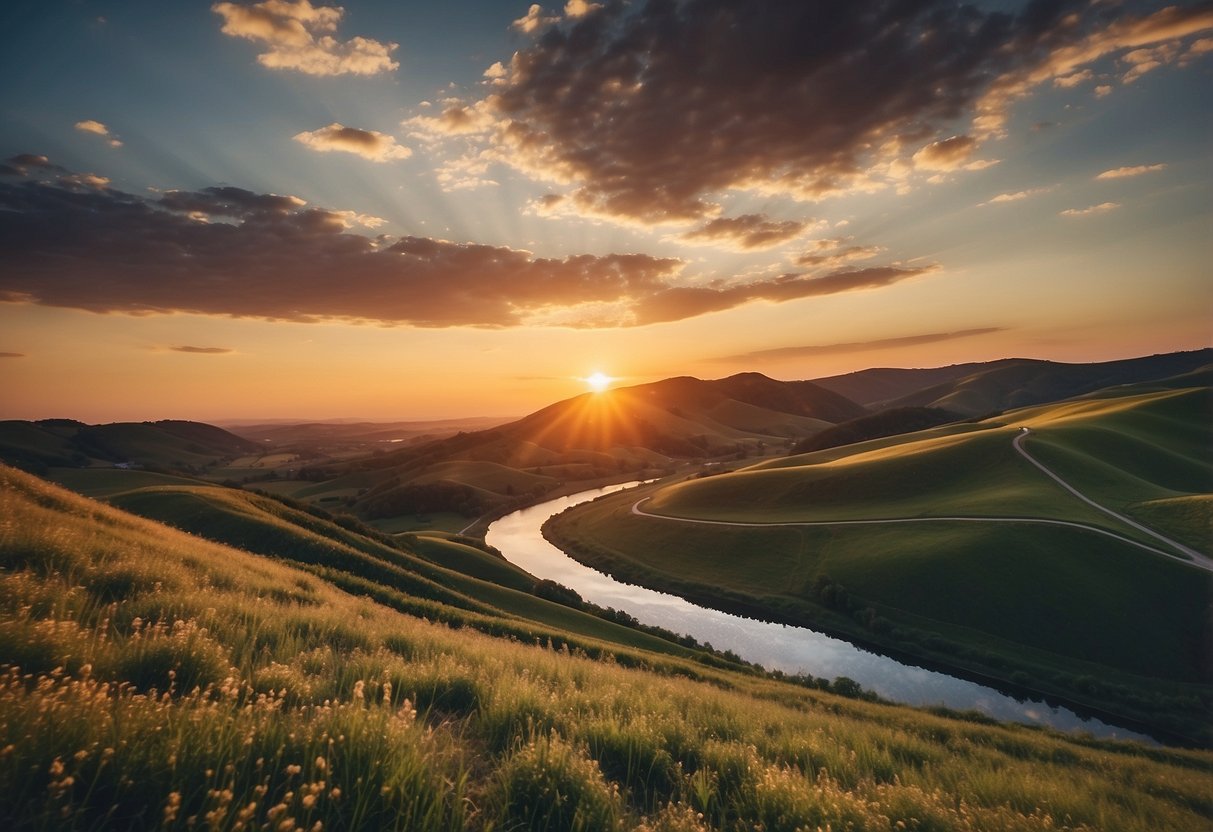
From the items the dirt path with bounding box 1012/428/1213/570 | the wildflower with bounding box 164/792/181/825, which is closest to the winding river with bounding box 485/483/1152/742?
the dirt path with bounding box 1012/428/1213/570

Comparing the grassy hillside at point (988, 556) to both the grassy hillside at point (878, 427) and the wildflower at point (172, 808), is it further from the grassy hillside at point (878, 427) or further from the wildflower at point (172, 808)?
the wildflower at point (172, 808)

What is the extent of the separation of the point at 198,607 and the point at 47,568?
301 centimetres

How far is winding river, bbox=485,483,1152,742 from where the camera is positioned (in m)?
42.3

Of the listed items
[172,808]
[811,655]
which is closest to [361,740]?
[172,808]

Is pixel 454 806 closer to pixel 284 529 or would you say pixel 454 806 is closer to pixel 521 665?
pixel 521 665

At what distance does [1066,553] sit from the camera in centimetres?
5697

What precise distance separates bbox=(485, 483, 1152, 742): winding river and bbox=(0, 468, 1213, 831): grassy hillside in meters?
37.2

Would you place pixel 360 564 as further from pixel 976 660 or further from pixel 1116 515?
pixel 1116 515

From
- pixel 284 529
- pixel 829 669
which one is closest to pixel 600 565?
pixel 829 669

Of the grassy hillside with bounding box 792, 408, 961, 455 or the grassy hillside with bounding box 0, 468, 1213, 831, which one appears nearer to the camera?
the grassy hillside with bounding box 0, 468, 1213, 831

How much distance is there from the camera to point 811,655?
173ft

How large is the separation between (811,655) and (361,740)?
5888cm

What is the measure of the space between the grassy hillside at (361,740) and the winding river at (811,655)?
37.2 metres

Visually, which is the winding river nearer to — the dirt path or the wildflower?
the dirt path
